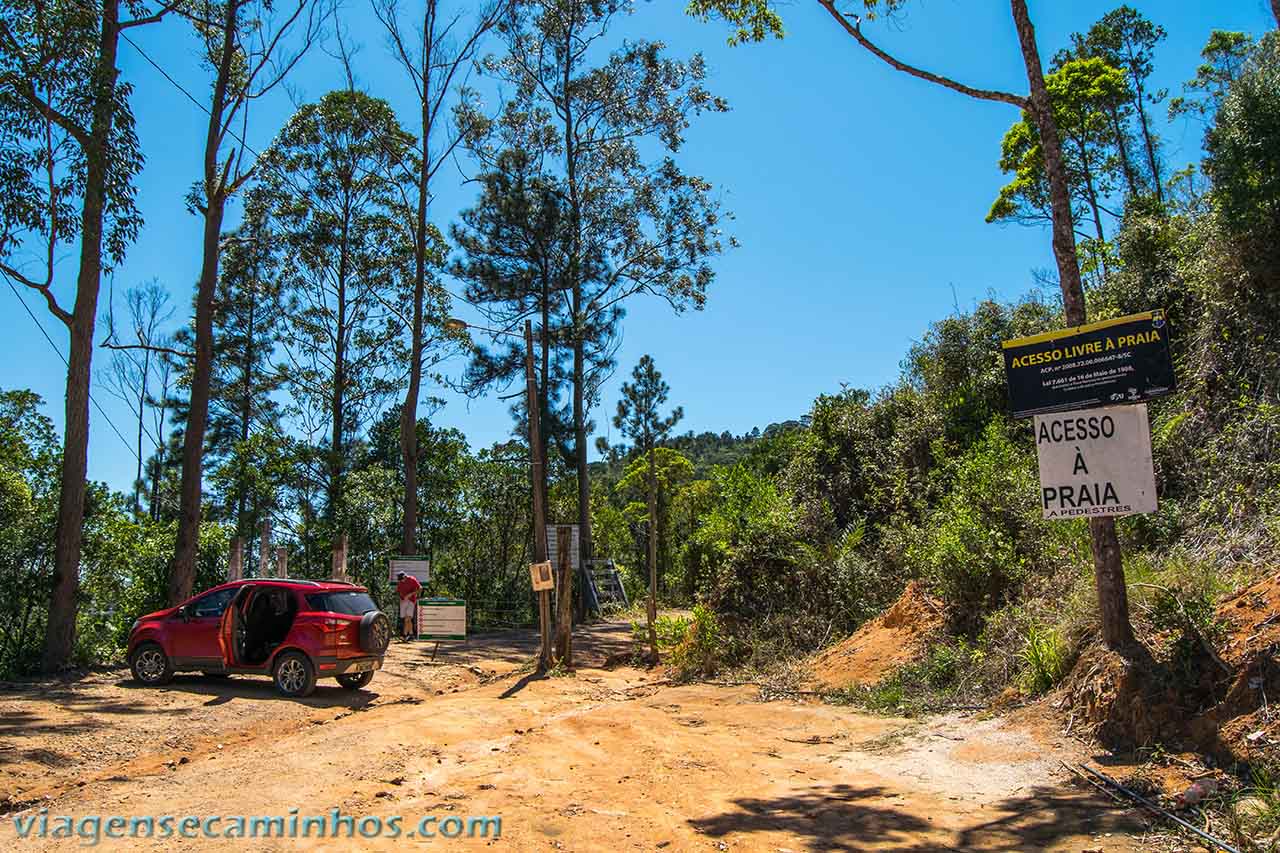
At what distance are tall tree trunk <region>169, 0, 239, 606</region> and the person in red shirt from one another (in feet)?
16.3

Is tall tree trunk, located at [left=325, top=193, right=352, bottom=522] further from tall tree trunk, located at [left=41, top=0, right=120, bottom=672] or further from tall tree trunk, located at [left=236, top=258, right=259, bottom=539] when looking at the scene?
tall tree trunk, located at [left=41, top=0, right=120, bottom=672]

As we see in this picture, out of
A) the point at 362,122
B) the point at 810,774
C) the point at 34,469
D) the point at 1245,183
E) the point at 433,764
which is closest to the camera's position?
the point at 810,774

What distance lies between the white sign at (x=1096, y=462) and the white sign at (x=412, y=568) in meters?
17.6

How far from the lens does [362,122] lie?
29.3 m

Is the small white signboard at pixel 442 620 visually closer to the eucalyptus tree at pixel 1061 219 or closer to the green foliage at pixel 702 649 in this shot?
the green foliage at pixel 702 649

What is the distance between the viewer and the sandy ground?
18.2 feet

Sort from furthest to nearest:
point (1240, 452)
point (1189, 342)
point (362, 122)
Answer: point (362, 122), point (1189, 342), point (1240, 452)

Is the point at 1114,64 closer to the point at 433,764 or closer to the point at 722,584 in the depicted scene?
the point at 722,584

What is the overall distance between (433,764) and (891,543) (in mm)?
9756

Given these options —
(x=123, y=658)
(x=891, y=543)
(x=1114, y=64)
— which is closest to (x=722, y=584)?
(x=891, y=543)

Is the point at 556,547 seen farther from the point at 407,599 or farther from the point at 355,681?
the point at 355,681

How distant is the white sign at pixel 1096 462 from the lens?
24.7 feet

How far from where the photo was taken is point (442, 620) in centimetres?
1941

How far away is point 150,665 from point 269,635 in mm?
1824
